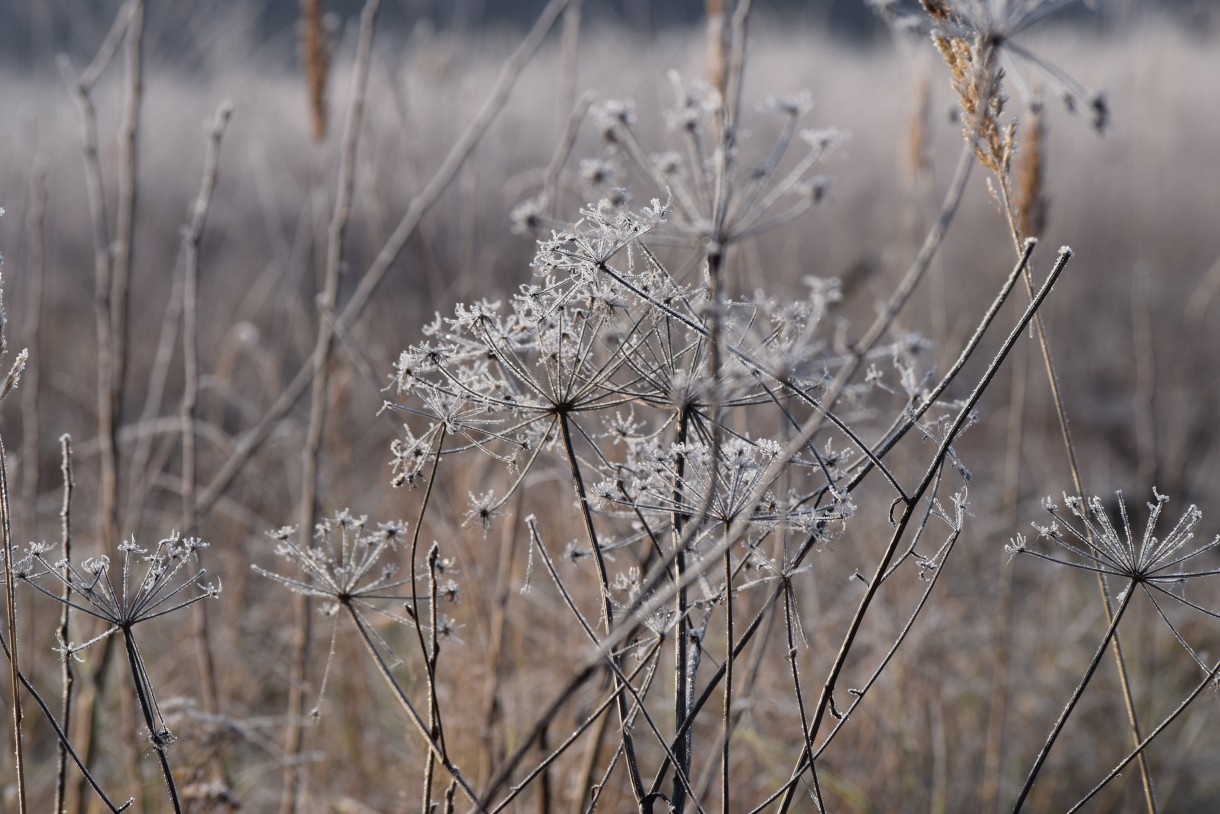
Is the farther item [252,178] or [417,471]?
[252,178]

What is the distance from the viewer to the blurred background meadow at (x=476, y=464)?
181 centimetres

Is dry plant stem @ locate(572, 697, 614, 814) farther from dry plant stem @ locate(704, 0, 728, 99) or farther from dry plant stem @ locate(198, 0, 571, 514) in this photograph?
dry plant stem @ locate(704, 0, 728, 99)

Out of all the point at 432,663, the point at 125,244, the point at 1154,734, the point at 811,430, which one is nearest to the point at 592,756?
the point at 432,663

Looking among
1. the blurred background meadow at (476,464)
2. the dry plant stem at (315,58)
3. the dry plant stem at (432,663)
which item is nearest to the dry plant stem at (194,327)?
the blurred background meadow at (476,464)

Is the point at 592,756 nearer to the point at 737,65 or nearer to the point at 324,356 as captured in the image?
the point at 324,356

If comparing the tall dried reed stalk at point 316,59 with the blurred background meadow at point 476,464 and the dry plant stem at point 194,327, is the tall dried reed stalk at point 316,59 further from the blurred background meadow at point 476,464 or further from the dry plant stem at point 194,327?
the dry plant stem at point 194,327

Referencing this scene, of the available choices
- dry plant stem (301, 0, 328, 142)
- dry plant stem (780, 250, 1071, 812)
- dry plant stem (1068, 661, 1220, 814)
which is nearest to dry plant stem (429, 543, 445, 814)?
dry plant stem (780, 250, 1071, 812)

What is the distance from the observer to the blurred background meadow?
181 centimetres

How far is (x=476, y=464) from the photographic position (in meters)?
2.70

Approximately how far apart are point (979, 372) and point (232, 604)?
4.52m

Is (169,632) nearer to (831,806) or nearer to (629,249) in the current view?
(831,806)

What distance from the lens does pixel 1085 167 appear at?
7531mm

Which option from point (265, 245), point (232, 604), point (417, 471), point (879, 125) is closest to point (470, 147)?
point (417, 471)

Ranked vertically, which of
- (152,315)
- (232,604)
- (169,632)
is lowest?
(232,604)
